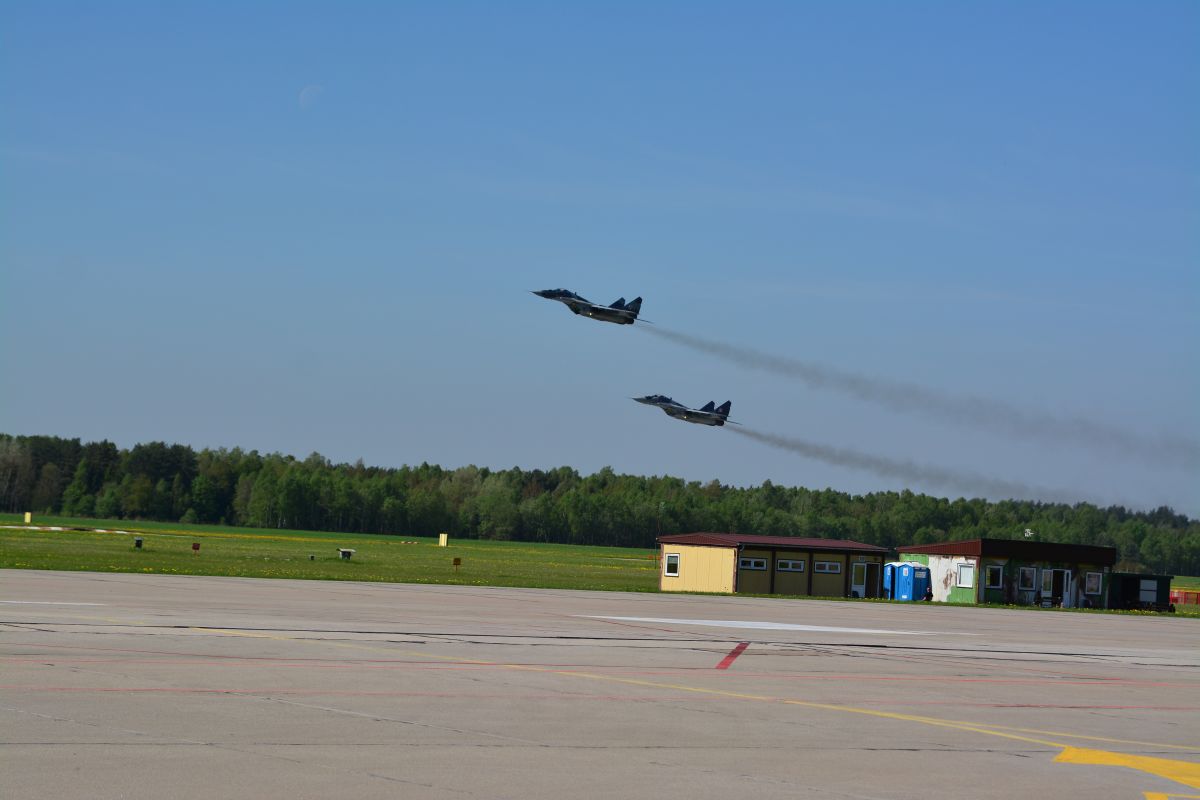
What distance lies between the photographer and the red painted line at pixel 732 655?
25.4 m

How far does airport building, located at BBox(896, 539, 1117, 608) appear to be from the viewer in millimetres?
65875

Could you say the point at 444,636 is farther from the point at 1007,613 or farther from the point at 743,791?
the point at 1007,613

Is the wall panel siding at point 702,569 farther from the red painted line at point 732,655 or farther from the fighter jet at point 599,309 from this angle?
the red painted line at point 732,655

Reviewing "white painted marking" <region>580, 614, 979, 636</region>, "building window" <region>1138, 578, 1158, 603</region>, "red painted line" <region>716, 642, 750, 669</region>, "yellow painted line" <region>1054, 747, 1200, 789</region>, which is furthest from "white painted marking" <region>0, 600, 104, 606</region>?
"building window" <region>1138, 578, 1158, 603</region>

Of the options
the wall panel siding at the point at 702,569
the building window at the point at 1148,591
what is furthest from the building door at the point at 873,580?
the building window at the point at 1148,591

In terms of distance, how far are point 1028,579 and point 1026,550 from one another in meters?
1.45

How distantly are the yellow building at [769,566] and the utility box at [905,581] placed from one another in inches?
29.5

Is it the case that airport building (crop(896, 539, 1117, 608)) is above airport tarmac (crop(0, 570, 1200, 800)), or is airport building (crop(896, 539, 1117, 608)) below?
above

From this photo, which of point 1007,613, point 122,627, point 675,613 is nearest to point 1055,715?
point 122,627

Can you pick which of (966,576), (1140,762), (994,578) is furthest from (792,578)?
(1140,762)

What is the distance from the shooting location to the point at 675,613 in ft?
137

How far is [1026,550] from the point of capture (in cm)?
6662

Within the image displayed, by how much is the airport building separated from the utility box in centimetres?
84

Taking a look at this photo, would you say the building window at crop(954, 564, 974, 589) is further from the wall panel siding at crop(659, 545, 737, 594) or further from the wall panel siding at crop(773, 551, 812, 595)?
the wall panel siding at crop(659, 545, 737, 594)
